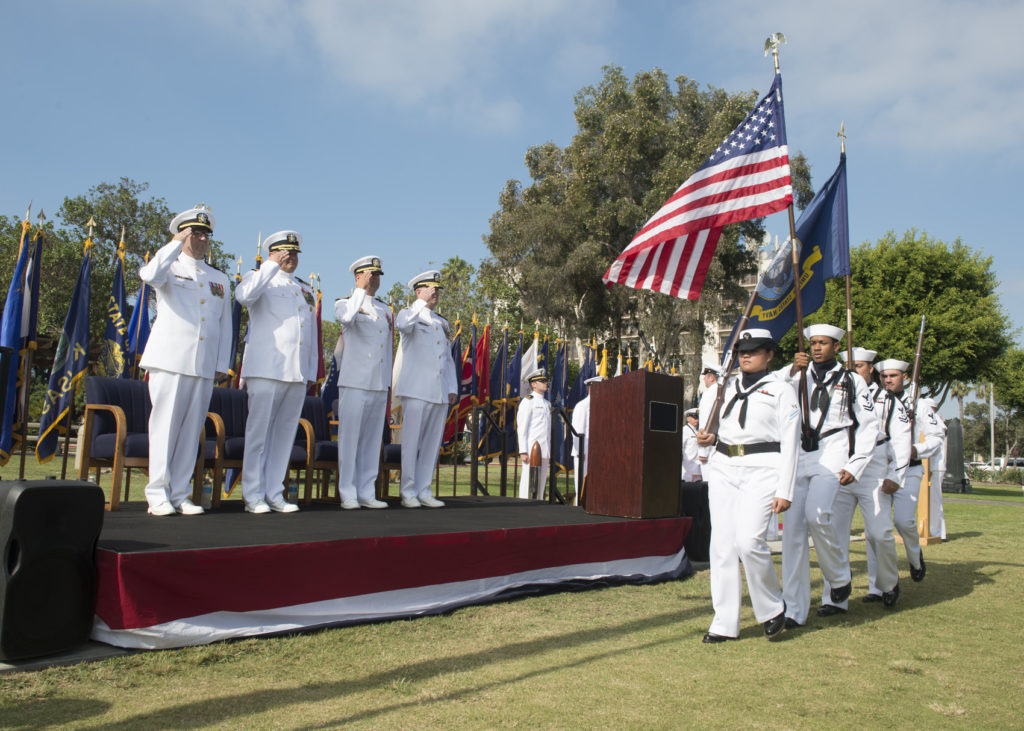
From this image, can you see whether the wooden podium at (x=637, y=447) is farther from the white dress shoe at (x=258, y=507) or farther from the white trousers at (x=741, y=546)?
the white dress shoe at (x=258, y=507)

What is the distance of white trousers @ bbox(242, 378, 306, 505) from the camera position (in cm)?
570

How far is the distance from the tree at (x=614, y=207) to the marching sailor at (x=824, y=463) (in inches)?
710

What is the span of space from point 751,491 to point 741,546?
1.07 ft

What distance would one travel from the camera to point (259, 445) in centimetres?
571

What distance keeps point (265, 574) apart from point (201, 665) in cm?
57

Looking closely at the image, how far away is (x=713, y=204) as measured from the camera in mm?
6133

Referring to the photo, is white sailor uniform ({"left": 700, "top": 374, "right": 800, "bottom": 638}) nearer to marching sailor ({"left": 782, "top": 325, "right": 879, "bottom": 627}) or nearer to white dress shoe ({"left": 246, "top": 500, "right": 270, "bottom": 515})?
→ marching sailor ({"left": 782, "top": 325, "right": 879, "bottom": 627})

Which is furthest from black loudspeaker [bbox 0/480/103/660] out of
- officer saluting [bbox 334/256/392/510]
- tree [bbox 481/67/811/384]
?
tree [bbox 481/67/811/384]

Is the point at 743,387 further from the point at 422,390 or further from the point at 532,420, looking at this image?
the point at 532,420

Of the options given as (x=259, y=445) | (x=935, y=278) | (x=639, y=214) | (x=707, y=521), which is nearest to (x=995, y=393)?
(x=935, y=278)

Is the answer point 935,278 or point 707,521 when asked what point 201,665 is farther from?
point 935,278

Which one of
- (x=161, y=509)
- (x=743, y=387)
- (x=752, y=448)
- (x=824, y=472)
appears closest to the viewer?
(x=752, y=448)

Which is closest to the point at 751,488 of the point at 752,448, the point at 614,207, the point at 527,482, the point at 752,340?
the point at 752,448

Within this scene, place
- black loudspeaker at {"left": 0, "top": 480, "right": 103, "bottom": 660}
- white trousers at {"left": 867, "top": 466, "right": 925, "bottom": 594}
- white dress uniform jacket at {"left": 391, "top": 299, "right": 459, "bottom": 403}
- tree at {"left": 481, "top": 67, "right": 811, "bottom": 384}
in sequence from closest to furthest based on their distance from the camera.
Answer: black loudspeaker at {"left": 0, "top": 480, "right": 103, "bottom": 660}
white trousers at {"left": 867, "top": 466, "right": 925, "bottom": 594}
white dress uniform jacket at {"left": 391, "top": 299, "right": 459, "bottom": 403}
tree at {"left": 481, "top": 67, "right": 811, "bottom": 384}
